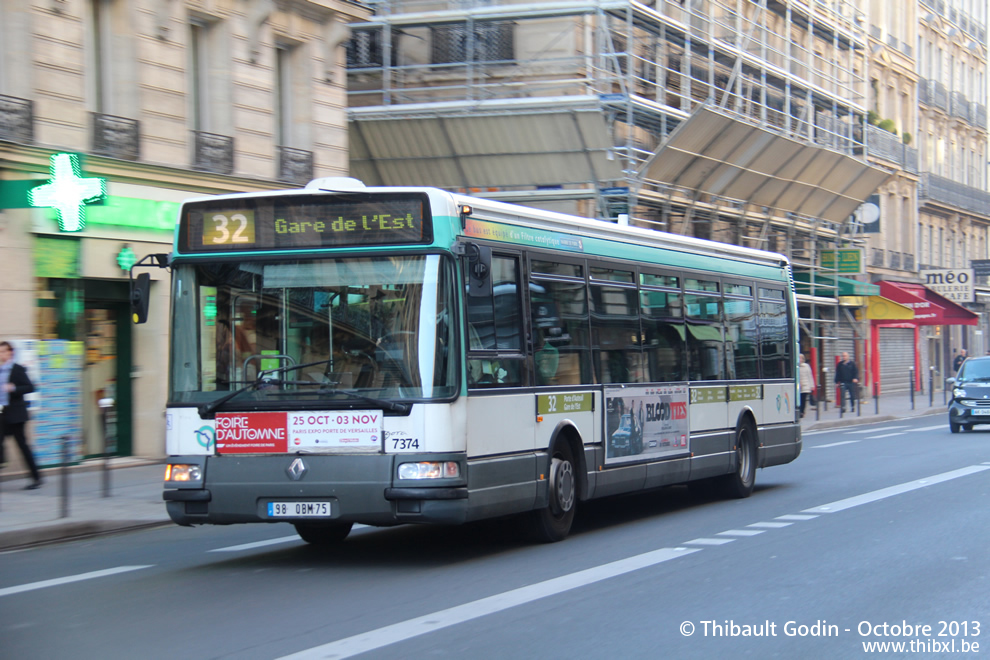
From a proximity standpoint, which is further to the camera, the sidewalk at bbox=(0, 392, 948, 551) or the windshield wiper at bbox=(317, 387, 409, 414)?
the sidewalk at bbox=(0, 392, 948, 551)

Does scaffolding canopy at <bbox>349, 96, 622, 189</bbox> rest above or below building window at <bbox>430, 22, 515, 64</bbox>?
below

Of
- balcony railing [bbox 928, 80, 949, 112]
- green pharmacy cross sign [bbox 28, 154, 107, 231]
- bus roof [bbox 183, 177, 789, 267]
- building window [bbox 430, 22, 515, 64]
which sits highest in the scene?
balcony railing [bbox 928, 80, 949, 112]

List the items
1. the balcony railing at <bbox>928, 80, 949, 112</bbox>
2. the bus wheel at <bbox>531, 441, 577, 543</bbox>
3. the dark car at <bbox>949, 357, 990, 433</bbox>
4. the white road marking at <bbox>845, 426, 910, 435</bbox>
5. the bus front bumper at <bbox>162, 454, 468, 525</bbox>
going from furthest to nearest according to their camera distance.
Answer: the balcony railing at <bbox>928, 80, 949, 112</bbox> < the white road marking at <bbox>845, 426, 910, 435</bbox> < the dark car at <bbox>949, 357, 990, 433</bbox> < the bus wheel at <bbox>531, 441, 577, 543</bbox> < the bus front bumper at <bbox>162, 454, 468, 525</bbox>

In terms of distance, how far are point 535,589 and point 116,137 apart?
1209 cm

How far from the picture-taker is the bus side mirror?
869 cm

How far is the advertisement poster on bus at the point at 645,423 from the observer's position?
11.1 meters

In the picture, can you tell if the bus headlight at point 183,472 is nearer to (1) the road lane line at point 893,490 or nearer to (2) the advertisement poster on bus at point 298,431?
(2) the advertisement poster on bus at point 298,431

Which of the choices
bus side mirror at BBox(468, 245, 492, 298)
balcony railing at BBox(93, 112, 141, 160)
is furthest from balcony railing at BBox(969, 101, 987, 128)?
bus side mirror at BBox(468, 245, 492, 298)

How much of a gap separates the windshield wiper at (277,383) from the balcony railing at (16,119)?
28.0 feet

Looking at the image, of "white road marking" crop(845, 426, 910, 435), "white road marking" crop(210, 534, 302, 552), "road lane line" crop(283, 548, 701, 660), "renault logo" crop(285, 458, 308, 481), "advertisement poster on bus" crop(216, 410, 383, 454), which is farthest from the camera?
"white road marking" crop(845, 426, 910, 435)

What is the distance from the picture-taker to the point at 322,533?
10.3 metres

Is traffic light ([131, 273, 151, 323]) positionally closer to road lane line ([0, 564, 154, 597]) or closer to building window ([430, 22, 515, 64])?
road lane line ([0, 564, 154, 597])

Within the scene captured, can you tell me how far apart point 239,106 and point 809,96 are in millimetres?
21781

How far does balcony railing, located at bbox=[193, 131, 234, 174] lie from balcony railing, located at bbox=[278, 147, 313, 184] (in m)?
1.38
